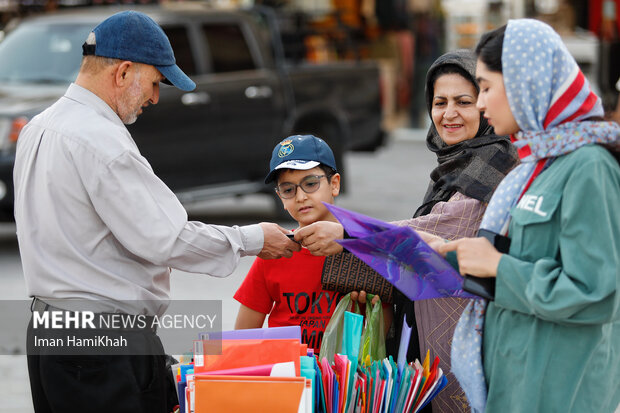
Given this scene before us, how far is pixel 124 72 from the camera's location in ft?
10.6

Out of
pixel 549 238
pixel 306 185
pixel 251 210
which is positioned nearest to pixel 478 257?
pixel 549 238

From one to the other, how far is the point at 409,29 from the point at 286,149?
18650 mm

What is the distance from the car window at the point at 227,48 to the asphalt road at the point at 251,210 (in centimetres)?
169

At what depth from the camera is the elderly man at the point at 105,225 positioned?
10.1 ft

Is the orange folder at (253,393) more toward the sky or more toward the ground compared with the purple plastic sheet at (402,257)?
more toward the ground

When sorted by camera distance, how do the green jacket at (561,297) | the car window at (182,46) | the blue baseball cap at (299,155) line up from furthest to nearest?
the car window at (182,46) → the blue baseball cap at (299,155) → the green jacket at (561,297)

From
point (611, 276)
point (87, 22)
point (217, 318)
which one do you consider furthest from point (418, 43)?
point (611, 276)

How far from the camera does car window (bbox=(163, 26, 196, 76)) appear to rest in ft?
32.1

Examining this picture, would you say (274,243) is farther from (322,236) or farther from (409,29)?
(409,29)

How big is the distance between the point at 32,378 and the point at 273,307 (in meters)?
0.95

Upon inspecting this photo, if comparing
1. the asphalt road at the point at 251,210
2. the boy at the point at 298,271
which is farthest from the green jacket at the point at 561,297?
the asphalt road at the point at 251,210

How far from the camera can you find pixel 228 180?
10.1m

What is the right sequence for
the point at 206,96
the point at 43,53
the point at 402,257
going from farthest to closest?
the point at 206,96 → the point at 43,53 → the point at 402,257

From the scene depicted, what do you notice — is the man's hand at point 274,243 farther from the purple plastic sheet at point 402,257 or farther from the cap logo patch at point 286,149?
the purple plastic sheet at point 402,257
